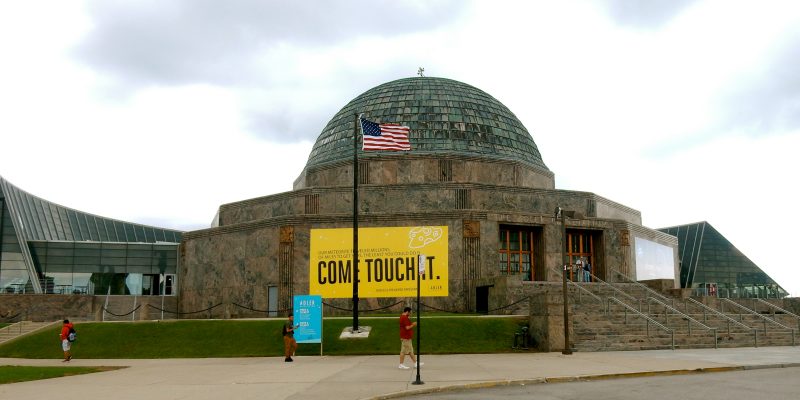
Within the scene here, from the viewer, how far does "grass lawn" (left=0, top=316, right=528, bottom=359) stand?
15711mm

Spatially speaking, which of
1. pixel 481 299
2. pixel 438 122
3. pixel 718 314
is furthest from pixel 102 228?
pixel 718 314

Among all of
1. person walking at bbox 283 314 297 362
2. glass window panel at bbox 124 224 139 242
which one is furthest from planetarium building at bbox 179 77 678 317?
glass window panel at bbox 124 224 139 242

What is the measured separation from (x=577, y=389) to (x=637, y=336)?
735 cm

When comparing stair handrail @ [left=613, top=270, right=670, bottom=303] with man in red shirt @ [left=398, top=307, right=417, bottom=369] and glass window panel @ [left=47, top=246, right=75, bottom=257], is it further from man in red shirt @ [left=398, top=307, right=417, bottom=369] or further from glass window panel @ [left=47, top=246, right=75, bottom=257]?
glass window panel @ [left=47, top=246, right=75, bottom=257]

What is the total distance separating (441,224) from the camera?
2144 cm

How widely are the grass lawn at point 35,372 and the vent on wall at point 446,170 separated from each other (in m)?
14.4

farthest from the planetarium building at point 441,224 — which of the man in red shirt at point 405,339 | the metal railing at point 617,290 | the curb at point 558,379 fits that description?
the man in red shirt at point 405,339

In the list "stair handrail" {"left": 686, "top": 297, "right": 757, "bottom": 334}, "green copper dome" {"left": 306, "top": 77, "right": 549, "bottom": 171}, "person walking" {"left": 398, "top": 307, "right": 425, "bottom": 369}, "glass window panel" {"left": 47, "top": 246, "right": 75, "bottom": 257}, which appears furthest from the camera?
"glass window panel" {"left": 47, "top": 246, "right": 75, "bottom": 257}

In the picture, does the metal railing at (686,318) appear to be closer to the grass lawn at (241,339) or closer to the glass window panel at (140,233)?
the grass lawn at (241,339)

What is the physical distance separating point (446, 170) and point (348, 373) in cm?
1494

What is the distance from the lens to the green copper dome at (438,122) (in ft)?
89.0

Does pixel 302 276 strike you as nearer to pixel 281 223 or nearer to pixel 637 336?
pixel 281 223

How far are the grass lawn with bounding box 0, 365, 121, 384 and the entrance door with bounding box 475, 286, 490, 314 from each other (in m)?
10.5

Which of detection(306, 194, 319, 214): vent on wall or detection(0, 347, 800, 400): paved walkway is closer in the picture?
detection(0, 347, 800, 400): paved walkway
